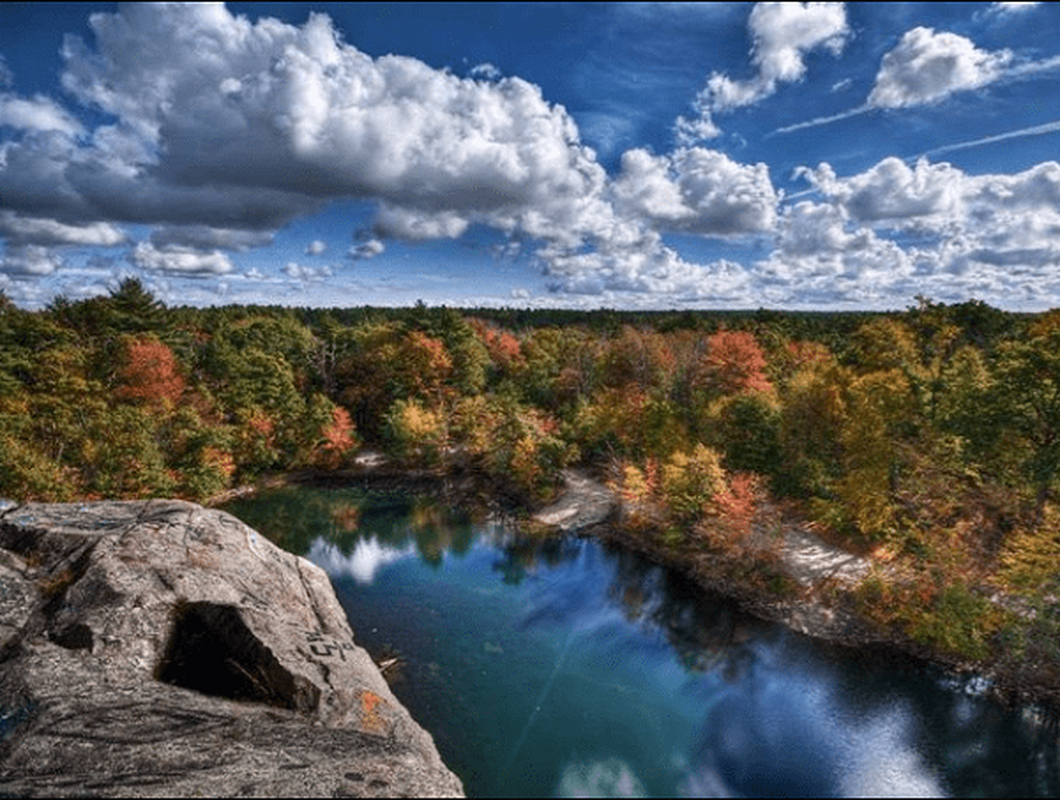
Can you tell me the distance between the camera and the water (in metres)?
16.4

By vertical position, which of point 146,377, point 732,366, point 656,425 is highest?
point 732,366

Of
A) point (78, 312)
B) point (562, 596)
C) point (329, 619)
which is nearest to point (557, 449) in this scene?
point (562, 596)

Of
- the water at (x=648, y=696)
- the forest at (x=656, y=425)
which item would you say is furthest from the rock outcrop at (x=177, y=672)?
the forest at (x=656, y=425)

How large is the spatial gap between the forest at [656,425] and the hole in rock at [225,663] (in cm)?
1576

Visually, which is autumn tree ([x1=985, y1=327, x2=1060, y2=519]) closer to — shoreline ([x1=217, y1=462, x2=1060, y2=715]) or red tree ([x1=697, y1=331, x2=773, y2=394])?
shoreline ([x1=217, y1=462, x2=1060, y2=715])

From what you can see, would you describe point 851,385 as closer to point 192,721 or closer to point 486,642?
point 486,642

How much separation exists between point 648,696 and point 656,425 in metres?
18.3

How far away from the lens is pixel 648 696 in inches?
801

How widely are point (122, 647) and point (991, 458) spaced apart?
112ft

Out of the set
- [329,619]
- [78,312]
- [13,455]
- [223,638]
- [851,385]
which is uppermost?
[78,312]

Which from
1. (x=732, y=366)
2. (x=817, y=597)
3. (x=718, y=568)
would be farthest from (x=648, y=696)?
(x=732, y=366)

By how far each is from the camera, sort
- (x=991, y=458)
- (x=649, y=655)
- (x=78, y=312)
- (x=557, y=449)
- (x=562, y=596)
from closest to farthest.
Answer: (x=649, y=655) < (x=991, y=458) < (x=562, y=596) < (x=557, y=449) < (x=78, y=312)

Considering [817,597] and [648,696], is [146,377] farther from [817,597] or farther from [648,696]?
[817,597]

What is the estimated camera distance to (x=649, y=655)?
23203 millimetres
